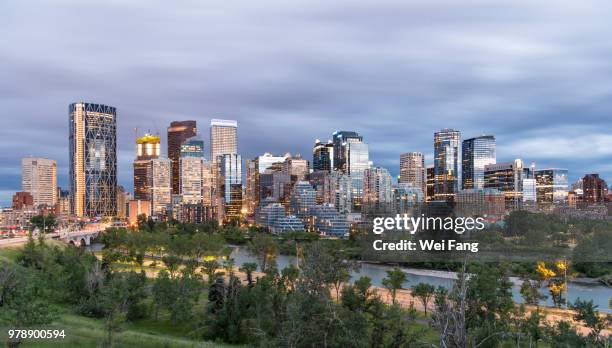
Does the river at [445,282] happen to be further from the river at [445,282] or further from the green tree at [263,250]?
the green tree at [263,250]

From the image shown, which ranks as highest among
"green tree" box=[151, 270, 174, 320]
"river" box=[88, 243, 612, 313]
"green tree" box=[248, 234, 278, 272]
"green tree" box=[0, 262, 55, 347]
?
"green tree" box=[0, 262, 55, 347]

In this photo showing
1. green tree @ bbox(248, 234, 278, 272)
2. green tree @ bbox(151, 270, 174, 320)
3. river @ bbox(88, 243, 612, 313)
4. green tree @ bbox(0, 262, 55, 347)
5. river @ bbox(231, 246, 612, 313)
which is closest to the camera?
green tree @ bbox(0, 262, 55, 347)

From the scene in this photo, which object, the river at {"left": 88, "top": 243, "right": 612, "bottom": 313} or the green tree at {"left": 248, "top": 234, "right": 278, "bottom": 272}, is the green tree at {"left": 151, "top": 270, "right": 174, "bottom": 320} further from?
the green tree at {"left": 248, "top": 234, "right": 278, "bottom": 272}

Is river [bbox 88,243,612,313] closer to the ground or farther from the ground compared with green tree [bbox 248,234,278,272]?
closer to the ground

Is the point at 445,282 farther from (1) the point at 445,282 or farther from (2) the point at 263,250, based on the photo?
(2) the point at 263,250

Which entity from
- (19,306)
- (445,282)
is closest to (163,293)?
(19,306)

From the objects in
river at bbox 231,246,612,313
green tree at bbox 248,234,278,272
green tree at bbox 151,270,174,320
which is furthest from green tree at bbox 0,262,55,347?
green tree at bbox 248,234,278,272

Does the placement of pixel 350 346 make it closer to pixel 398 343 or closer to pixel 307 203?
pixel 398 343

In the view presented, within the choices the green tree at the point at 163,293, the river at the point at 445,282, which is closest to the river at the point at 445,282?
the river at the point at 445,282

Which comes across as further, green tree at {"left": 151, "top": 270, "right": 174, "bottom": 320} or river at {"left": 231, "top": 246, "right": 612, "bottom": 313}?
river at {"left": 231, "top": 246, "right": 612, "bottom": 313}

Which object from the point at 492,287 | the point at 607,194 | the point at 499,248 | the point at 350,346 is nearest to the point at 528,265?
the point at 499,248

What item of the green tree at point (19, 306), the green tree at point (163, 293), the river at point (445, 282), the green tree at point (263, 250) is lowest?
the river at point (445, 282)

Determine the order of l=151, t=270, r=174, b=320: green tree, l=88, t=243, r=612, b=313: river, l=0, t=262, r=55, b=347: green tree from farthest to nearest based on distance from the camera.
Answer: l=88, t=243, r=612, b=313: river, l=151, t=270, r=174, b=320: green tree, l=0, t=262, r=55, b=347: green tree

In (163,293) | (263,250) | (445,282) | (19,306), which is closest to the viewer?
(19,306)
